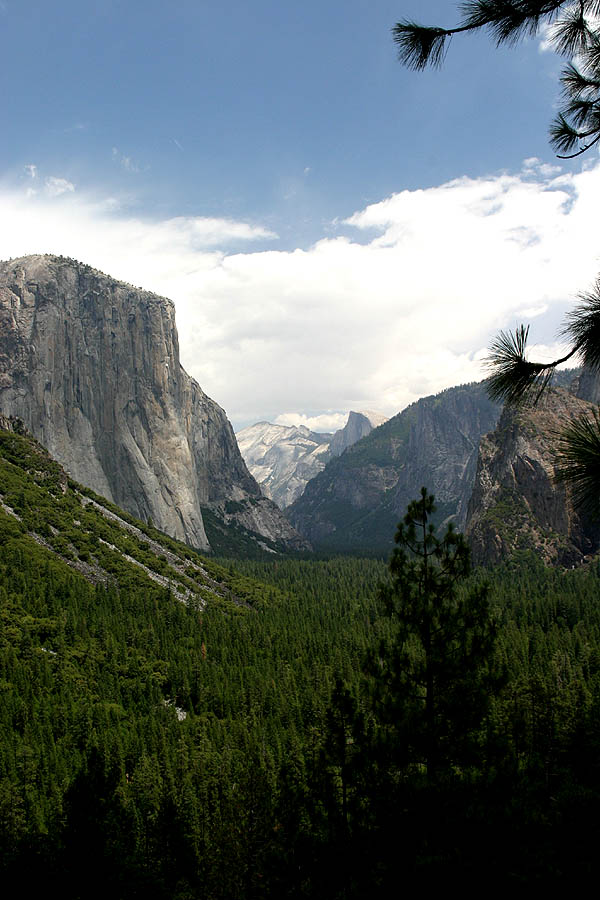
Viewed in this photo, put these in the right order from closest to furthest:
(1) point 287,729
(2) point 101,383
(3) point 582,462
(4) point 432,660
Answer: (3) point 582,462 < (4) point 432,660 < (1) point 287,729 < (2) point 101,383

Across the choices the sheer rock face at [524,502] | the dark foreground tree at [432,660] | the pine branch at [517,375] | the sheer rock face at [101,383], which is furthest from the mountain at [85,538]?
the pine branch at [517,375]

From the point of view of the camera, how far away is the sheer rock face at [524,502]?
151 meters

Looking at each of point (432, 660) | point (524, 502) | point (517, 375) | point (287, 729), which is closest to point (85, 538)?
point (287, 729)

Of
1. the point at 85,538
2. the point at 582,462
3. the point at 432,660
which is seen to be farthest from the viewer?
the point at 85,538

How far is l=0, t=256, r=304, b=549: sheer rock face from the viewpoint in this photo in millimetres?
157625

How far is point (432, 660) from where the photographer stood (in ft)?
63.0

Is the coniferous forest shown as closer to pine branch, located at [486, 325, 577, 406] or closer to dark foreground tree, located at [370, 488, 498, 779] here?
dark foreground tree, located at [370, 488, 498, 779]

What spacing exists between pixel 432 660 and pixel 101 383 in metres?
170

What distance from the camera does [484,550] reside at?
160500 millimetres

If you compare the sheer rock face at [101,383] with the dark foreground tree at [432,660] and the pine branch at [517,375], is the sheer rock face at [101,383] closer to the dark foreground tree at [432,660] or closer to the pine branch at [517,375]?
the dark foreground tree at [432,660]

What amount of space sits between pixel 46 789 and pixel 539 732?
37579 mm

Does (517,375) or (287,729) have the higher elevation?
(517,375)

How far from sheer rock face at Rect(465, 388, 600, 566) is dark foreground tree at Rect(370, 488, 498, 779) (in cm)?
13084

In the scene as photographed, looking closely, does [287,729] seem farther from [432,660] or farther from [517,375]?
[517,375]
